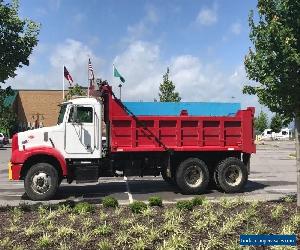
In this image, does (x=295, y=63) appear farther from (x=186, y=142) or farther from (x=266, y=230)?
(x=186, y=142)

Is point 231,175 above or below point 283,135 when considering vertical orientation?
below

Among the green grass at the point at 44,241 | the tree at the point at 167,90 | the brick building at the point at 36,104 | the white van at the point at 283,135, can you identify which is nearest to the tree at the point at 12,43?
the green grass at the point at 44,241

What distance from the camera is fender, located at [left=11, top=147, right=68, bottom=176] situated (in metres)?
13.7

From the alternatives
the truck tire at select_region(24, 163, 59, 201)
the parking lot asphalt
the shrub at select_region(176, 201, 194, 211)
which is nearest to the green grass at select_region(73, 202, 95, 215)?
the shrub at select_region(176, 201, 194, 211)

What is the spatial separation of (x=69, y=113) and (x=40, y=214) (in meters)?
5.09

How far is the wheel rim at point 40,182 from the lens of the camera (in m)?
13.6

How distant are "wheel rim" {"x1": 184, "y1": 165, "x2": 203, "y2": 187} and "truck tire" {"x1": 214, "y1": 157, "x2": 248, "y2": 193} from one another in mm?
587

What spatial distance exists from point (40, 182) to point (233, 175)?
19.1 ft

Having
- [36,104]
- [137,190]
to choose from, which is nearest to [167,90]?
[137,190]

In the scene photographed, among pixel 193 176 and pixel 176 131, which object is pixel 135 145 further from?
pixel 193 176

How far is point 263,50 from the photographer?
9.91 metres

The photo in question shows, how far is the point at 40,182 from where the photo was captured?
1364 cm

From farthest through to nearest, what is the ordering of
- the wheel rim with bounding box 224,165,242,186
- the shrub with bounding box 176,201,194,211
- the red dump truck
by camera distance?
1. the wheel rim with bounding box 224,165,242,186
2. the red dump truck
3. the shrub with bounding box 176,201,194,211

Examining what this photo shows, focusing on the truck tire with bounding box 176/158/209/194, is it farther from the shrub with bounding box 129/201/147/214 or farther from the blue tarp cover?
the shrub with bounding box 129/201/147/214
